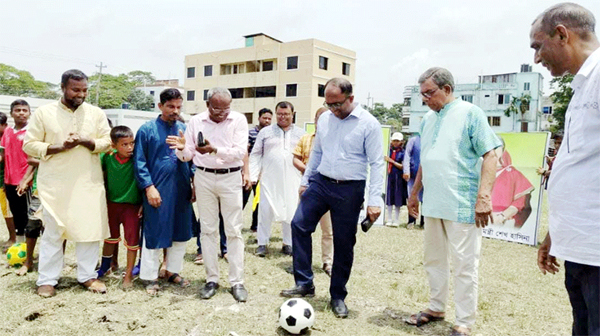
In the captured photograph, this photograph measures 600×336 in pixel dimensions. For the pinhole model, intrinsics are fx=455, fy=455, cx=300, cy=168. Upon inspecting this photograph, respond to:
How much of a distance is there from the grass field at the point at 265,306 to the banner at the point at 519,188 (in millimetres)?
2473

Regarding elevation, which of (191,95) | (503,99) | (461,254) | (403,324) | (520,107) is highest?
(503,99)

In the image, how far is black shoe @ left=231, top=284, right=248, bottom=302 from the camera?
4180mm

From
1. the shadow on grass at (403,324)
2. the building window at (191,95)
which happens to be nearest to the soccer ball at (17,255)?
the shadow on grass at (403,324)

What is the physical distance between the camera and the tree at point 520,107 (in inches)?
1896

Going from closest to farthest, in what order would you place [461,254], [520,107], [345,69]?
[461,254] → [345,69] → [520,107]

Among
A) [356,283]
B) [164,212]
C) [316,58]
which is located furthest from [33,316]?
[316,58]

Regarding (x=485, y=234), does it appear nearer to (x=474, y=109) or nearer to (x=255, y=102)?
(x=474, y=109)

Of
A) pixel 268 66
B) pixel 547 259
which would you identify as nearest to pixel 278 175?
pixel 547 259

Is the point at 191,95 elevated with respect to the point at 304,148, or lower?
elevated

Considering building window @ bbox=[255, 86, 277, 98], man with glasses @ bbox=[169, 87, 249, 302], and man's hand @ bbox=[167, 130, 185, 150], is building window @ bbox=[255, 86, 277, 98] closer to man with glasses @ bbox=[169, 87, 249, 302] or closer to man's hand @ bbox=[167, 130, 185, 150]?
man with glasses @ bbox=[169, 87, 249, 302]

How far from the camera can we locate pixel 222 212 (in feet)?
14.0

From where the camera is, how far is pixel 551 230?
6.62ft

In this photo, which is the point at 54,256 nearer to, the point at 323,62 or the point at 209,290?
the point at 209,290

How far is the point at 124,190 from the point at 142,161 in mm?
435
